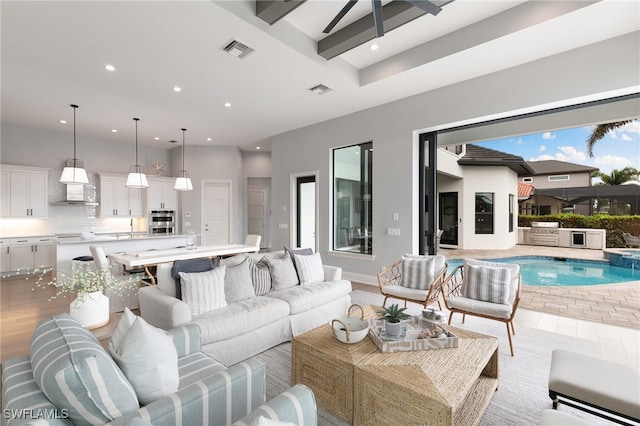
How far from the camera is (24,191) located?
6324 mm

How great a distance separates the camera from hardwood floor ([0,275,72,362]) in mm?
3037

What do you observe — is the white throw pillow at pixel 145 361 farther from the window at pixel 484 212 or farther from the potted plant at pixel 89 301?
the window at pixel 484 212

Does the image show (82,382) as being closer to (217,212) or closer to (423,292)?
(423,292)

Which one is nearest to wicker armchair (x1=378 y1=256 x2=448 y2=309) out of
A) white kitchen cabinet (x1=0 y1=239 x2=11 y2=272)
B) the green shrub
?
the green shrub

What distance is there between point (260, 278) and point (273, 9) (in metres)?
2.81

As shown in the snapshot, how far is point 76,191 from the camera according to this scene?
22.7 feet

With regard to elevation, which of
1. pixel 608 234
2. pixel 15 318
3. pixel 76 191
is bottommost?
pixel 15 318

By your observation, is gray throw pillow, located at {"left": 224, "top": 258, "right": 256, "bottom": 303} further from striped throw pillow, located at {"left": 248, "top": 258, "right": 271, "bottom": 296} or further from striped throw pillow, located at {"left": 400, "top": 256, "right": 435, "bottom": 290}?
striped throw pillow, located at {"left": 400, "top": 256, "right": 435, "bottom": 290}

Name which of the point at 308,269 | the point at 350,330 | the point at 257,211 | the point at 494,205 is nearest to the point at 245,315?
the point at 350,330

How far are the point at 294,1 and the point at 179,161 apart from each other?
6917 millimetres

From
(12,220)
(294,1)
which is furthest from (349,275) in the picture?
(12,220)

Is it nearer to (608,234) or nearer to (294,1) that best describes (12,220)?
(294,1)

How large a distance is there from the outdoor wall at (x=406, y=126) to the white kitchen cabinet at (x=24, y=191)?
5.09m

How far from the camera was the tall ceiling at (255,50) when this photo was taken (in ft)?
9.48
